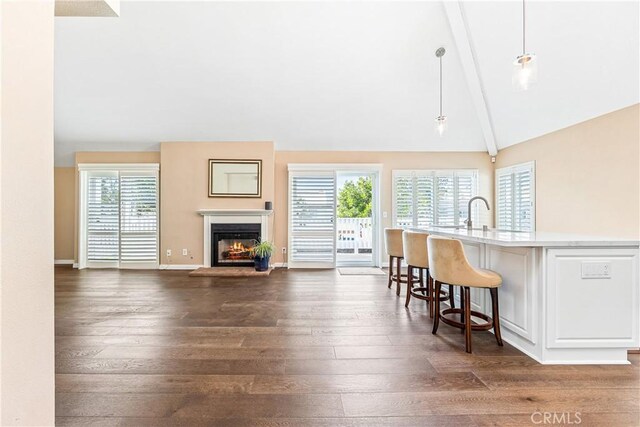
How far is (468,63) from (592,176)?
232 cm

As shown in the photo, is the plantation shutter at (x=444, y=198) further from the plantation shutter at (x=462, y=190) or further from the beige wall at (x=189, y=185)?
the beige wall at (x=189, y=185)

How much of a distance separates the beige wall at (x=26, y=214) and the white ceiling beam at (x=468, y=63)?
4533 mm

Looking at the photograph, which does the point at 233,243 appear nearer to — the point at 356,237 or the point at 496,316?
the point at 356,237

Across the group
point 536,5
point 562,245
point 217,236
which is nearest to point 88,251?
point 217,236

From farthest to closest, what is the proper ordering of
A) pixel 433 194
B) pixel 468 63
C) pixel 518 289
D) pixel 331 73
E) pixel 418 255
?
1. pixel 433 194
2. pixel 331 73
3. pixel 468 63
4. pixel 418 255
5. pixel 518 289

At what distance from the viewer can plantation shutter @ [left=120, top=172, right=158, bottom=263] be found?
6.26 metres

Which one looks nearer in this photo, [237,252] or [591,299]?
[591,299]

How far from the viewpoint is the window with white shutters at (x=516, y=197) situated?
5305 mm

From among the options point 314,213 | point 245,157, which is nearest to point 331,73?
point 245,157

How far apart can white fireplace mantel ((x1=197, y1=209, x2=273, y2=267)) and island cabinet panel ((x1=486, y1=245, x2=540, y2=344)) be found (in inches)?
169

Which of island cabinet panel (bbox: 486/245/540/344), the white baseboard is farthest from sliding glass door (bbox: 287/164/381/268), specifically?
island cabinet panel (bbox: 486/245/540/344)

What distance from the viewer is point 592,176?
402cm

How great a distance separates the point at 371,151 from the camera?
6.45m

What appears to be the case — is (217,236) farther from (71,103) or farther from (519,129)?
(519,129)
